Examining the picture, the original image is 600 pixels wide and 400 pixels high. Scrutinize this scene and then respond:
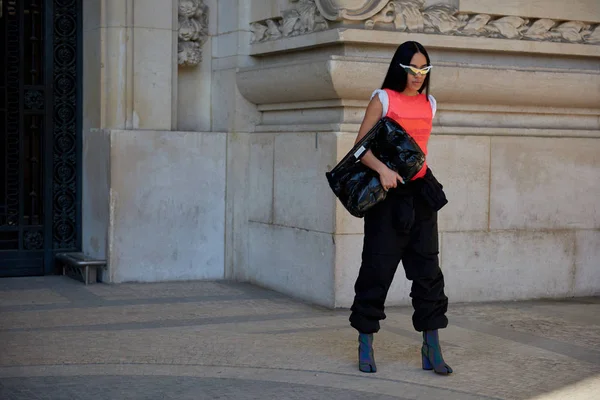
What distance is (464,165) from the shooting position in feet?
27.8

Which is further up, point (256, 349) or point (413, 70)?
point (413, 70)

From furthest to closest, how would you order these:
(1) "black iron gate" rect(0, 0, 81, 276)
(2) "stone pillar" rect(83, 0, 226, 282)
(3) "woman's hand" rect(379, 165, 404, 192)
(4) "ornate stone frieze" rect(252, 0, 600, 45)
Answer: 1. (1) "black iron gate" rect(0, 0, 81, 276)
2. (2) "stone pillar" rect(83, 0, 226, 282)
3. (4) "ornate stone frieze" rect(252, 0, 600, 45)
4. (3) "woman's hand" rect(379, 165, 404, 192)

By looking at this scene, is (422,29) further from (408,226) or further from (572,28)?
(408,226)

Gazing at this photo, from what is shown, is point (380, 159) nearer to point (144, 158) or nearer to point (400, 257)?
point (400, 257)

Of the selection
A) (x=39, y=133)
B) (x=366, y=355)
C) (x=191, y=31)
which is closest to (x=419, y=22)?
(x=191, y=31)

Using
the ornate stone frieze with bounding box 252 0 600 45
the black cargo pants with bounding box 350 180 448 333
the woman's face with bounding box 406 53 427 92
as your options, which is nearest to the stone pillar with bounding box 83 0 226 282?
the ornate stone frieze with bounding box 252 0 600 45

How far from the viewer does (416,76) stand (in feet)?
19.0

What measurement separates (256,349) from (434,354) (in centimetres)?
117

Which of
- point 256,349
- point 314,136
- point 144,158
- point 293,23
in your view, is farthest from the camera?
point 144,158

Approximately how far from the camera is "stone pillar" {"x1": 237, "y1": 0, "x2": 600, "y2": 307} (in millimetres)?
8016

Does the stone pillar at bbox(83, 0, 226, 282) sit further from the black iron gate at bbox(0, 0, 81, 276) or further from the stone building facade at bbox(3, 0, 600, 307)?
the black iron gate at bbox(0, 0, 81, 276)

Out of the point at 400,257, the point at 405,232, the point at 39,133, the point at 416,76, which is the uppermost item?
the point at 416,76

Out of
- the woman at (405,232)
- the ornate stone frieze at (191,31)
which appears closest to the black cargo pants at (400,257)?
the woman at (405,232)

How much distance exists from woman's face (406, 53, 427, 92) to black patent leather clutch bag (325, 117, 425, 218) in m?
0.23
